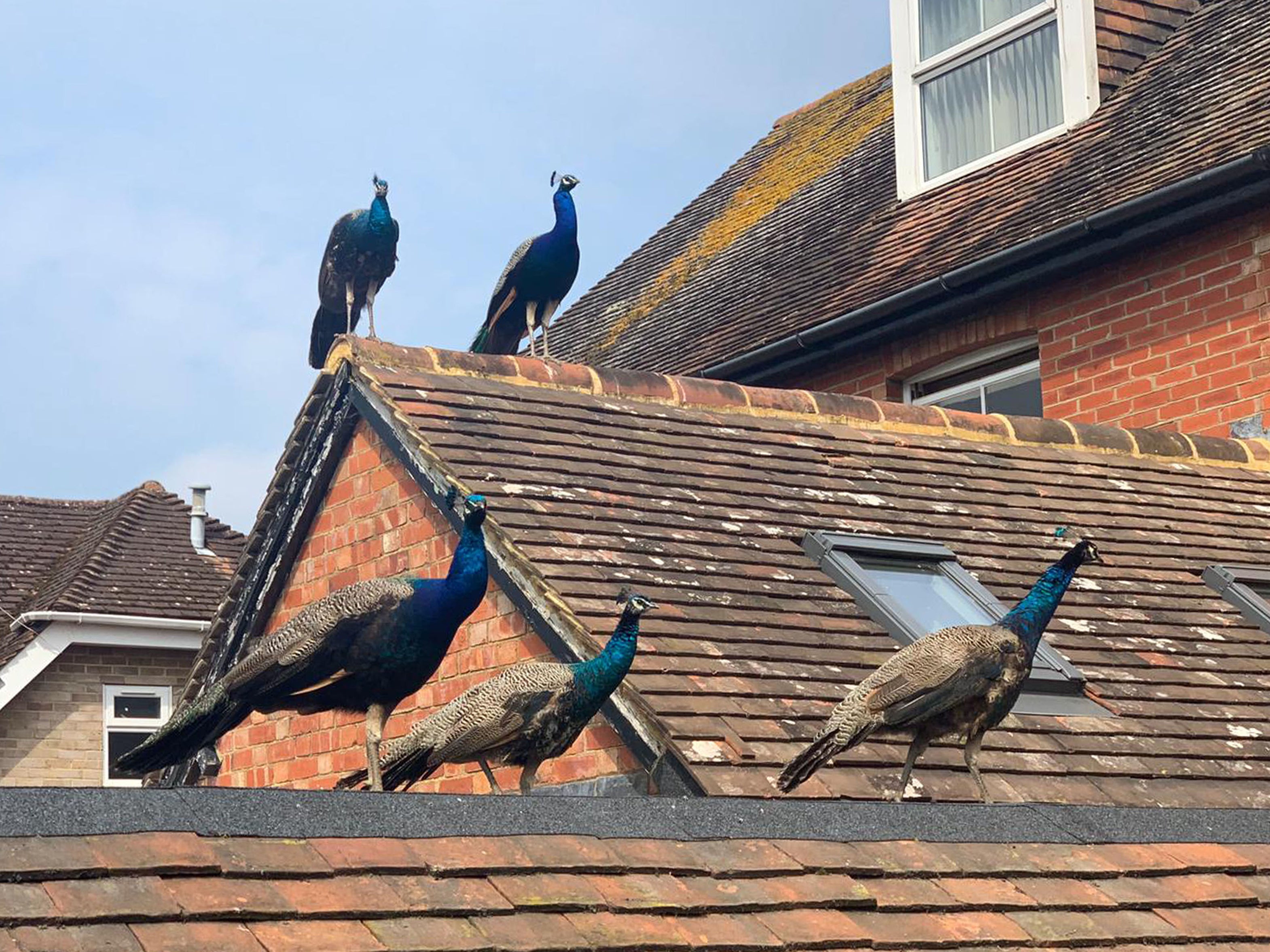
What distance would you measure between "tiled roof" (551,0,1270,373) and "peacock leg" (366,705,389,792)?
8704 millimetres

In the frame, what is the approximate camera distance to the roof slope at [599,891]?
13.8 ft

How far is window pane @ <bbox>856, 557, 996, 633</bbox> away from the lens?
8.58 meters

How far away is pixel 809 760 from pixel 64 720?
1701cm

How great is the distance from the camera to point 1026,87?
16125mm

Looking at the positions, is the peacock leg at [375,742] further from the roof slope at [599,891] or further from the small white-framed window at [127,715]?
the small white-framed window at [127,715]

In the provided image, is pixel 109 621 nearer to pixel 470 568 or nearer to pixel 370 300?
pixel 370 300

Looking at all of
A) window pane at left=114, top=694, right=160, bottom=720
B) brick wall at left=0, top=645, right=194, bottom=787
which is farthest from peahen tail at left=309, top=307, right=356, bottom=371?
window pane at left=114, top=694, right=160, bottom=720

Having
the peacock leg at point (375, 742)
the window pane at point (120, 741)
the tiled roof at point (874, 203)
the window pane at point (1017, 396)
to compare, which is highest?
the tiled roof at point (874, 203)

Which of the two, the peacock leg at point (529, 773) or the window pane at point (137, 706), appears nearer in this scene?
the peacock leg at point (529, 773)

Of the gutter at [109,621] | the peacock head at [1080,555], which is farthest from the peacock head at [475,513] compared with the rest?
the gutter at [109,621]

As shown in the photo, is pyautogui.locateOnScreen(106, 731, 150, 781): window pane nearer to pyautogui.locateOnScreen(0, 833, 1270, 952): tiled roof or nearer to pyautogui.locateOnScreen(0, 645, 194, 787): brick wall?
pyautogui.locateOnScreen(0, 645, 194, 787): brick wall

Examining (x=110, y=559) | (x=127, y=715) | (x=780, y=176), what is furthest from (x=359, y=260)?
(x=110, y=559)

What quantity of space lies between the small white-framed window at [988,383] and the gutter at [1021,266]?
557 mm

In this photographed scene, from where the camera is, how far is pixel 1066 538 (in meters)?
10.2
